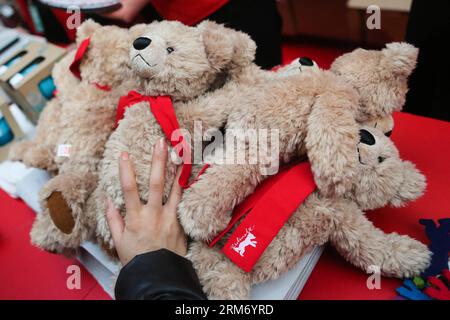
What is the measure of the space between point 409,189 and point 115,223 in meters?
0.54

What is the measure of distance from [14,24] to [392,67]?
219 cm

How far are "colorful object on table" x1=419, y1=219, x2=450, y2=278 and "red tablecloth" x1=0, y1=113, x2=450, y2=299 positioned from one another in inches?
1.3

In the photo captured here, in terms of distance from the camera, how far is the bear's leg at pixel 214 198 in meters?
0.62

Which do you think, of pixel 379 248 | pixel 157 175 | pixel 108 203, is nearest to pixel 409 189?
pixel 379 248

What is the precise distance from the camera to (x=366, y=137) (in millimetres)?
657

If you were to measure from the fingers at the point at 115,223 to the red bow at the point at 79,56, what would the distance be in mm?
418

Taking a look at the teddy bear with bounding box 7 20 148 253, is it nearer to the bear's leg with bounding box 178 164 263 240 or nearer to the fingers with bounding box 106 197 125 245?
the fingers with bounding box 106 197 125 245

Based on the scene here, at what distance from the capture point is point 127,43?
89 cm

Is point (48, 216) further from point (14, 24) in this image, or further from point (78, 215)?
point (14, 24)

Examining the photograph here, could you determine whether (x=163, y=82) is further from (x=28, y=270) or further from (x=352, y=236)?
(x=28, y=270)

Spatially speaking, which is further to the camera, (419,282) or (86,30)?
(86,30)

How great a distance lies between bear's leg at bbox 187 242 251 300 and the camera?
0.62 m

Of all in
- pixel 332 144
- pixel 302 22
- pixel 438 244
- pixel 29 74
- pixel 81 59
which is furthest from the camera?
pixel 302 22

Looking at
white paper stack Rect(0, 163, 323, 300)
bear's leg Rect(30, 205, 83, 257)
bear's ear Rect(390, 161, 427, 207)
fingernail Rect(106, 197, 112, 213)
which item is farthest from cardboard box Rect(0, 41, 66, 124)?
bear's ear Rect(390, 161, 427, 207)
